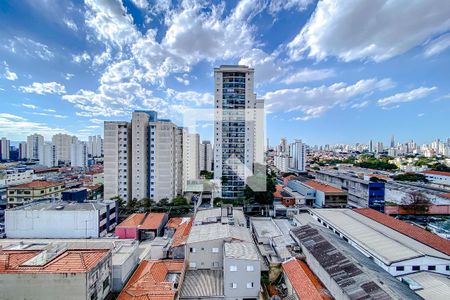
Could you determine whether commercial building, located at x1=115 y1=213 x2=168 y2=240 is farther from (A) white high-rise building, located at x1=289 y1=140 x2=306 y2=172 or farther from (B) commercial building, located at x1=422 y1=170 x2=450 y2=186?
(B) commercial building, located at x1=422 y1=170 x2=450 y2=186

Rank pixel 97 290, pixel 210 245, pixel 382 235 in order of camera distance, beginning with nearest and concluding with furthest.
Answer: pixel 97 290 < pixel 210 245 < pixel 382 235

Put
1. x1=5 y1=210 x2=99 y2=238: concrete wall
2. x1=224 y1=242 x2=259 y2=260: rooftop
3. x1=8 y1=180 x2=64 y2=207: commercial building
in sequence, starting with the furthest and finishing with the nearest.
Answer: x1=8 y1=180 x2=64 y2=207: commercial building < x1=5 y1=210 x2=99 y2=238: concrete wall < x1=224 y1=242 x2=259 y2=260: rooftop

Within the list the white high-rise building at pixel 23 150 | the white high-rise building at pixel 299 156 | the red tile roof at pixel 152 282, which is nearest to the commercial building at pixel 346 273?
the red tile roof at pixel 152 282

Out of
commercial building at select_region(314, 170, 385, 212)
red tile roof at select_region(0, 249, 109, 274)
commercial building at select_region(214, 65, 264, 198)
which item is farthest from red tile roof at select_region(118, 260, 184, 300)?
commercial building at select_region(314, 170, 385, 212)

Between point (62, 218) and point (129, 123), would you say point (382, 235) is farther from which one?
point (129, 123)

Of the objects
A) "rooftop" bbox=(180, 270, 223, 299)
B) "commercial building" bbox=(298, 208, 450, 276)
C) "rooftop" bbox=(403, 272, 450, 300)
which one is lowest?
"rooftop" bbox=(180, 270, 223, 299)

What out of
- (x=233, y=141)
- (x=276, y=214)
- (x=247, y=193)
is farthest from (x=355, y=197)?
(x=233, y=141)
